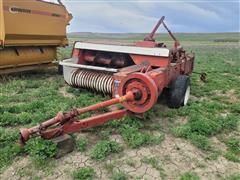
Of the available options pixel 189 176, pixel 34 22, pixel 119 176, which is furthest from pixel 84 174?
pixel 34 22

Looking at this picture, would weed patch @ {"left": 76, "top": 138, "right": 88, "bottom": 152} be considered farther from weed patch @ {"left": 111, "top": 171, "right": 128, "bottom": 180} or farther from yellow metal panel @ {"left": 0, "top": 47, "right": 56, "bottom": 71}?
yellow metal panel @ {"left": 0, "top": 47, "right": 56, "bottom": 71}

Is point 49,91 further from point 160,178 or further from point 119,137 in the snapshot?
point 160,178

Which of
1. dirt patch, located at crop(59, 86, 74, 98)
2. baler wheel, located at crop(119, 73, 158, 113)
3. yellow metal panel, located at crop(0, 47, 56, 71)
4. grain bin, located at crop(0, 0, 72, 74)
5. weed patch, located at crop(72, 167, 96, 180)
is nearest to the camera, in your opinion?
weed patch, located at crop(72, 167, 96, 180)

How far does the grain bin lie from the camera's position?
6535 millimetres

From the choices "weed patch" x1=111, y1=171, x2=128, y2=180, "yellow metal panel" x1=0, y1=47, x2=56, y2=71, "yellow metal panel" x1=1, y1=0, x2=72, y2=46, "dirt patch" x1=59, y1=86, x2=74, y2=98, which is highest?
"yellow metal panel" x1=1, y1=0, x2=72, y2=46

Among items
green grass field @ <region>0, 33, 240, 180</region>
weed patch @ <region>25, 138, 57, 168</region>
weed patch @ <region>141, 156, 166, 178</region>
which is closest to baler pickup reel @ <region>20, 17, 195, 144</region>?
weed patch @ <region>25, 138, 57, 168</region>

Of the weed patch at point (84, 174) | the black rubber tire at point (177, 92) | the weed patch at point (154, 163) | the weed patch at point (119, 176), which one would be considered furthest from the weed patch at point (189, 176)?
the black rubber tire at point (177, 92)

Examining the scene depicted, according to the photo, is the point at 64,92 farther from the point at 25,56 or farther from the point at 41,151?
the point at 41,151

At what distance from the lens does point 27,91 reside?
6.24 metres

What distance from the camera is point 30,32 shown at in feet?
23.7

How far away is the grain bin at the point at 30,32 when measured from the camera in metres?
6.54

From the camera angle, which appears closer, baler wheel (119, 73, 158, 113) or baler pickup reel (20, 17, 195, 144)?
baler pickup reel (20, 17, 195, 144)

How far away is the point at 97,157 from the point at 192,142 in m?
1.52

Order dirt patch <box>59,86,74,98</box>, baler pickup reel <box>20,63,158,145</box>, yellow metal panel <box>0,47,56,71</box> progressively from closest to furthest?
1. baler pickup reel <box>20,63,158,145</box>
2. dirt patch <box>59,86,74,98</box>
3. yellow metal panel <box>0,47,56,71</box>
